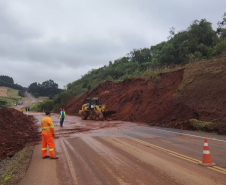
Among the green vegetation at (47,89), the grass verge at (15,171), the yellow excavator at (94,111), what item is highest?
the green vegetation at (47,89)

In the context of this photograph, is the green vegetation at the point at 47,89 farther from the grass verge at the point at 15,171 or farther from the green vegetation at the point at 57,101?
the grass verge at the point at 15,171

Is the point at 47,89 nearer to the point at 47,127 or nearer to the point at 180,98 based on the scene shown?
the point at 180,98

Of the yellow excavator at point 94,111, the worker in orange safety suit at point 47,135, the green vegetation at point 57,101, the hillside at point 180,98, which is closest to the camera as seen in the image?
the worker in orange safety suit at point 47,135

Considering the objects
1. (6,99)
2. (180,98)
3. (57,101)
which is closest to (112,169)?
(180,98)

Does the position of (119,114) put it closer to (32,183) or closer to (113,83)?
(113,83)

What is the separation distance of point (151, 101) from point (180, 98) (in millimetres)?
5089

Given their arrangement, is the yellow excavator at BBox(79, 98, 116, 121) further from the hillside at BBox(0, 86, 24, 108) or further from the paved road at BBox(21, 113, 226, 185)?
the paved road at BBox(21, 113, 226, 185)

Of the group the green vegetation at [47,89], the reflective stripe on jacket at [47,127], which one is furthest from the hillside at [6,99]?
the green vegetation at [47,89]

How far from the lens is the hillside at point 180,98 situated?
729 inches

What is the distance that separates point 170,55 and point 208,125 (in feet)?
71.5

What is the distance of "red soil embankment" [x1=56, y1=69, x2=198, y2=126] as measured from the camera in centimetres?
2139

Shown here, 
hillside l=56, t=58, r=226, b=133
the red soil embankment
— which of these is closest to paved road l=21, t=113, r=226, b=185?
hillside l=56, t=58, r=226, b=133

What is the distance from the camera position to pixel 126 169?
652 centimetres

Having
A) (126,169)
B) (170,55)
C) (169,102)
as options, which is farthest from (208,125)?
(170,55)
